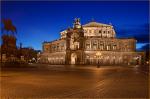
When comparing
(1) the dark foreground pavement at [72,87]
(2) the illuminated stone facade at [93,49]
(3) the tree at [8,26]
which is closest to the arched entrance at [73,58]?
(2) the illuminated stone facade at [93,49]

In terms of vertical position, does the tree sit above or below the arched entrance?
above

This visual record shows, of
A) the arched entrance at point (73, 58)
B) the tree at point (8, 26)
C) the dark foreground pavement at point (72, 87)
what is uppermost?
the tree at point (8, 26)

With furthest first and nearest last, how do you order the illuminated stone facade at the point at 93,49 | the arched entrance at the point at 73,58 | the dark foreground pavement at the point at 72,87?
the illuminated stone facade at the point at 93,49 → the arched entrance at the point at 73,58 → the dark foreground pavement at the point at 72,87

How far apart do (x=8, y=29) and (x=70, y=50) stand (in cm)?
5116

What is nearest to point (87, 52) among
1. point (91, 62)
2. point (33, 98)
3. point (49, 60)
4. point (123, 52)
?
point (91, 62)

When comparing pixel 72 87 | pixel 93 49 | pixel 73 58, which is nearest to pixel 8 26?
pixel 72 87

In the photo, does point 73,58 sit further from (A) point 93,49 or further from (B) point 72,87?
(B) point 72,87

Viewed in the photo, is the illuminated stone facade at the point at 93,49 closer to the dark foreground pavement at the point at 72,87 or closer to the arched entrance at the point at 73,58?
the arched entrance at the point at 73,58

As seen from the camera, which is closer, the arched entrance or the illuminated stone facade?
the arched entrance

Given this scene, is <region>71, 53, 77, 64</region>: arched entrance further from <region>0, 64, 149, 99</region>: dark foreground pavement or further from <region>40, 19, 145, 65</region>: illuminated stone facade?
<region>0, 64, 149, 99</region>: dark foreground pavement

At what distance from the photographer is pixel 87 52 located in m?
114

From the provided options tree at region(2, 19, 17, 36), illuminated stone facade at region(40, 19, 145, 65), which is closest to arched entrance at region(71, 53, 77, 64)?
illuminated stone facade at region(40, 19, 145, 65)

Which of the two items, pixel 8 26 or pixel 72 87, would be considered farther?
pixel 8 26

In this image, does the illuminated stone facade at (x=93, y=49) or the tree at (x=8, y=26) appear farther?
the illuminated stone facade at (x=93, y=49)
